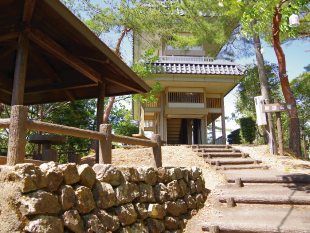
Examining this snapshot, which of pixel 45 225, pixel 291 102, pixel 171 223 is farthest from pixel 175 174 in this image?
pixel 291 102

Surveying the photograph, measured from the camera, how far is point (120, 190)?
124 inches

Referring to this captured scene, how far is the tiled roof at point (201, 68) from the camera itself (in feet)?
44.7

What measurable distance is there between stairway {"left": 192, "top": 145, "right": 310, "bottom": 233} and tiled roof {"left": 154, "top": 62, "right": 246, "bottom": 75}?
845cm

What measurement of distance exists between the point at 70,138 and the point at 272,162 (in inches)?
398

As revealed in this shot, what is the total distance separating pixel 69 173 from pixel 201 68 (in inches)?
489

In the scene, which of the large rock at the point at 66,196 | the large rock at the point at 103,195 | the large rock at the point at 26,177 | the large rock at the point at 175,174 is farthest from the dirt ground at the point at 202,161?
the large rock at the point at 26,177

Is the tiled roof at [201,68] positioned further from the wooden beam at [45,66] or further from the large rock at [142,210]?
the large rock at [142,210]

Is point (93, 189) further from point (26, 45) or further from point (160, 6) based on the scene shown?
point (160, 6)

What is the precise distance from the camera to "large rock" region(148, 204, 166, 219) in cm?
362

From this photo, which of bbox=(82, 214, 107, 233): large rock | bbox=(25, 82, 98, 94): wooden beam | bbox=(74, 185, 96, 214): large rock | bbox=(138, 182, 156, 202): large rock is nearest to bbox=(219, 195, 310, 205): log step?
bbox=(138, 182, 156, 202): large rock

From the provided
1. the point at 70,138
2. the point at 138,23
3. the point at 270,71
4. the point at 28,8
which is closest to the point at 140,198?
the point at 28,8

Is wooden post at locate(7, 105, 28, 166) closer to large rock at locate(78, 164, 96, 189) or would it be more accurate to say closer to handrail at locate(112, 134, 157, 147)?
large rock at locate(78, 164, 96, 189)

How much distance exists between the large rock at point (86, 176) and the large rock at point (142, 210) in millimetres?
951

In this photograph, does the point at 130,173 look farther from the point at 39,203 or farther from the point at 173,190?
the point at 39,203
